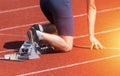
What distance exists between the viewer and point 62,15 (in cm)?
477

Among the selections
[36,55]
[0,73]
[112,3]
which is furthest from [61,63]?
[112,3]

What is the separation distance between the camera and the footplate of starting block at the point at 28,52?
187 inches

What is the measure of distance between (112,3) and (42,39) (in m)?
2.32

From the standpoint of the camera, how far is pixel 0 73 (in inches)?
176

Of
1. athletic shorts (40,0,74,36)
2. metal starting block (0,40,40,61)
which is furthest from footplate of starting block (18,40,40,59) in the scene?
athletic shorts (40,0,74,36)

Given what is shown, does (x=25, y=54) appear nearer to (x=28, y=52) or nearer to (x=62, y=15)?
(x=28, y=52)

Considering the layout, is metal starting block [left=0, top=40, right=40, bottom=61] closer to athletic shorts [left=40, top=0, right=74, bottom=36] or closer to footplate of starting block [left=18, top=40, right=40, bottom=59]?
footplate of starting block [left=18, top=40, right=40, bottom=59]

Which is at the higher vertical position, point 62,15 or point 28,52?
point 62,15

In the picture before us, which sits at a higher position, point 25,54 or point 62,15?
point 62,15

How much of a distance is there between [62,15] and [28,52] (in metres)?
0.59

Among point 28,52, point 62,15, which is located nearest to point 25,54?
point 28,52

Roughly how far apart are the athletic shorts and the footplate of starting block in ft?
1.22

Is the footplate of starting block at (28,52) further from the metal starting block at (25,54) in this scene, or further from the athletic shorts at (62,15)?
the athletic shorts at (62,15)

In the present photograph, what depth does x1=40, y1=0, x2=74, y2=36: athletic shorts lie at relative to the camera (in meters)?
4.76
